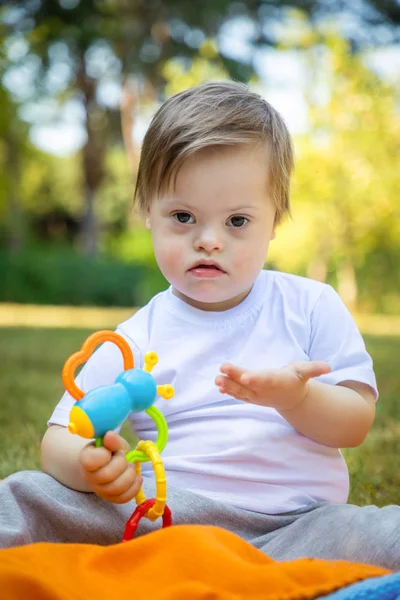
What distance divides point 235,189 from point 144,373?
1.44 ft

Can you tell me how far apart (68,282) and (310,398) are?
14.3 meters

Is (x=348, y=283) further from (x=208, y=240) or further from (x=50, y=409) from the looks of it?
(x=208, y=240)

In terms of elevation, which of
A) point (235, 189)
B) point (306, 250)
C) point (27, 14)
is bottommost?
point (306, 250)

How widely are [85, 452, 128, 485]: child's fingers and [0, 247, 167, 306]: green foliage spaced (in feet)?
45.6

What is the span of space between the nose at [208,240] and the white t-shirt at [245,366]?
21 centimetres

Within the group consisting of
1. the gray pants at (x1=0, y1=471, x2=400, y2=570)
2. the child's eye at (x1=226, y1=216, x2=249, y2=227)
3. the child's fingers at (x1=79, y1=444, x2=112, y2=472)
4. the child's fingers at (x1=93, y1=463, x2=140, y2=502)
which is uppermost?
the child's eye at (x1=226, y1=216, x2=249, y2=227)

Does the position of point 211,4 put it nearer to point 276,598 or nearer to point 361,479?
point 361,479

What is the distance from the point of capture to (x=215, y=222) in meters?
1.59

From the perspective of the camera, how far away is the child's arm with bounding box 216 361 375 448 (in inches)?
53.5

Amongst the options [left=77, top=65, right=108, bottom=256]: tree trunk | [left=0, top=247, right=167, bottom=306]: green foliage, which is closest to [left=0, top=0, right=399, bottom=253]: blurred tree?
[left=77, top=65, right=108, bottom=256]: tree trunk

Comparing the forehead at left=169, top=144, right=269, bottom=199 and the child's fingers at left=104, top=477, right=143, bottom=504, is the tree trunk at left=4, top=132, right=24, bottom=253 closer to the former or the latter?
the forehead at left=169, top=144, right=269, bottom=199

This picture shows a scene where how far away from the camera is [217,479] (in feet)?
5.33

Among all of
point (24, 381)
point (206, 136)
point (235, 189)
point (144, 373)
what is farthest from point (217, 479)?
point (24, 381)

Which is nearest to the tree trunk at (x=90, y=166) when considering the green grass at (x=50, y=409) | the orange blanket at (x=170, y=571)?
the green grass at (x=50, y=409)
